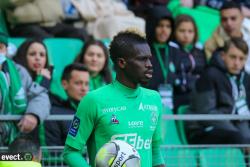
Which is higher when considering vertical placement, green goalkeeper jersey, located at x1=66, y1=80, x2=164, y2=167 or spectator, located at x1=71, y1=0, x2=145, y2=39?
spectator, located at x1=71, y1=0, x2=145, y2=39

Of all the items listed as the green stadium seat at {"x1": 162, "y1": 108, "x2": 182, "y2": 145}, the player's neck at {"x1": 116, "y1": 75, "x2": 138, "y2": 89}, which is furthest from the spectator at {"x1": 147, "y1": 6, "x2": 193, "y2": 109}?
the player's neck at {"x1": 116, "y1": 75, "x2": 138, "y2": 89}

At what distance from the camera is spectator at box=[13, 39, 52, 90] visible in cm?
1008

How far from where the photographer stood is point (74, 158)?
260 inches

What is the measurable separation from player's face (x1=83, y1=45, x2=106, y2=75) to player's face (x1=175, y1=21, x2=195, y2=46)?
1503 mm

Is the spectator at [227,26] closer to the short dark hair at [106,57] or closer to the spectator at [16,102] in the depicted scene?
the short dark hair at [106,57]

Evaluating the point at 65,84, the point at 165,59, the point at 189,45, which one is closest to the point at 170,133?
the point at 65,84

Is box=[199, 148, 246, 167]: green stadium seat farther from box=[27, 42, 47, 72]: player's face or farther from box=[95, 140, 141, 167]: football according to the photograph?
box=[95, 140, 141, 167]: football

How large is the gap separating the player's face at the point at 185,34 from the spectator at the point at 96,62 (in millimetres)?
1432

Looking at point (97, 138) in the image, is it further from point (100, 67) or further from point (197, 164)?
point (100, 67)

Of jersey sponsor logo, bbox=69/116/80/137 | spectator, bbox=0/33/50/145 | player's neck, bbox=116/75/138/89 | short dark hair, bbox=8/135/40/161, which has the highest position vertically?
player's neck, bbox=116/75/138/89

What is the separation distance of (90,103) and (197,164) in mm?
3062

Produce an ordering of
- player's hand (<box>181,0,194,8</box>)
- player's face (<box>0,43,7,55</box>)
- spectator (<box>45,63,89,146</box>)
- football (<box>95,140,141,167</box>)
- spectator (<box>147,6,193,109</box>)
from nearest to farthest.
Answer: football (<box>95,140,141,167</box>) < player's face (<box>0,43,7,55</box>) < spectator (<box>45,63,89,146</box>) < spectator (<box>147,6,193,109</box>) < player's hand (<box>181,0,194,8</box>)

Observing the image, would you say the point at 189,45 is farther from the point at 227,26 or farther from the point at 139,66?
the point at 139,66

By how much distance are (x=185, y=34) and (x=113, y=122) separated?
519 cm
